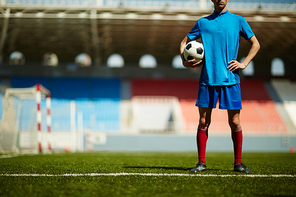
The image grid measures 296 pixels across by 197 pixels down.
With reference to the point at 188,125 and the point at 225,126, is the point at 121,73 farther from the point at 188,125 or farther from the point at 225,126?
the point at 225,126

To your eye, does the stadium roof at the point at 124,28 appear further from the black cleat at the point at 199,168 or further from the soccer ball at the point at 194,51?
the black cleat at the point at 199,168

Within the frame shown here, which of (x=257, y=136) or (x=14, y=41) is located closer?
(x=257, y=136)

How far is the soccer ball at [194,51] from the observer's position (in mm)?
2967

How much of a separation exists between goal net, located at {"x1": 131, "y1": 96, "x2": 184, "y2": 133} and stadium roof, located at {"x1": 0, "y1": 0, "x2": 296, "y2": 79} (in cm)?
395

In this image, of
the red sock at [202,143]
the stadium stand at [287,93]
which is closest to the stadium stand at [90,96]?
the stadium stand at [287,93]

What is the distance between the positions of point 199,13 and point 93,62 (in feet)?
30.3

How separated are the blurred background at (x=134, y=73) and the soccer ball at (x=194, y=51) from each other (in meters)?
9.99

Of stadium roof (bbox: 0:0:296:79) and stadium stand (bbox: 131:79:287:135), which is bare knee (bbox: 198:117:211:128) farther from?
stadium roof (bbox: 0:0:296:79)

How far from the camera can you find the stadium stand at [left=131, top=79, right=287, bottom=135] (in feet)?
55.3

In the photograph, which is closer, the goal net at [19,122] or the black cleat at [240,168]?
the black cleat at [240,168]

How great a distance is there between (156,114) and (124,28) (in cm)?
590

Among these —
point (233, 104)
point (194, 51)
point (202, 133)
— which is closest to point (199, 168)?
point (202, 133)

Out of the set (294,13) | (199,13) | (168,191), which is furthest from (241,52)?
(168,191)

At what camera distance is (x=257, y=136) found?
16062mm
